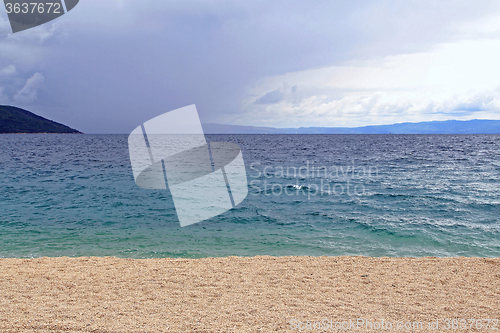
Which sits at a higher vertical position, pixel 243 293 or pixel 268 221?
pixel 243 293

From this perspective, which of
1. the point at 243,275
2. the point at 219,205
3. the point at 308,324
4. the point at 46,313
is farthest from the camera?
the point at 219,205

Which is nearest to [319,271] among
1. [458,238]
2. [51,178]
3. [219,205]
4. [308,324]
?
[308,324]

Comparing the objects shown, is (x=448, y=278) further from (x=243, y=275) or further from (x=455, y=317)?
(x=243, y=275)

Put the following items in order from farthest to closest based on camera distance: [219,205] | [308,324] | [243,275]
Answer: [219,205]
[243,275]
[308,324]

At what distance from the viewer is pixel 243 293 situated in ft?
19.2

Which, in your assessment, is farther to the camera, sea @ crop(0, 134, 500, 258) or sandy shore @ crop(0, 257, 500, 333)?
sea @ crop(0, 134, 500, 258)

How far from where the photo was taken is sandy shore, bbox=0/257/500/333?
15.5 feet

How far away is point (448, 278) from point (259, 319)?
15.5ft

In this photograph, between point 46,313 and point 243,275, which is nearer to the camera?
point 46,313

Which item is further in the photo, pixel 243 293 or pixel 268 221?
pixel 268 221

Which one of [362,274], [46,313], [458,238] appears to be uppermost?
[46,313]

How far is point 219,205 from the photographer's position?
16.0 metres

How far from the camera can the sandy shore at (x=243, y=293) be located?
186 inches

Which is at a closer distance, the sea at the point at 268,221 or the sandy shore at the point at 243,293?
the sandy shore at the point at 243,293
